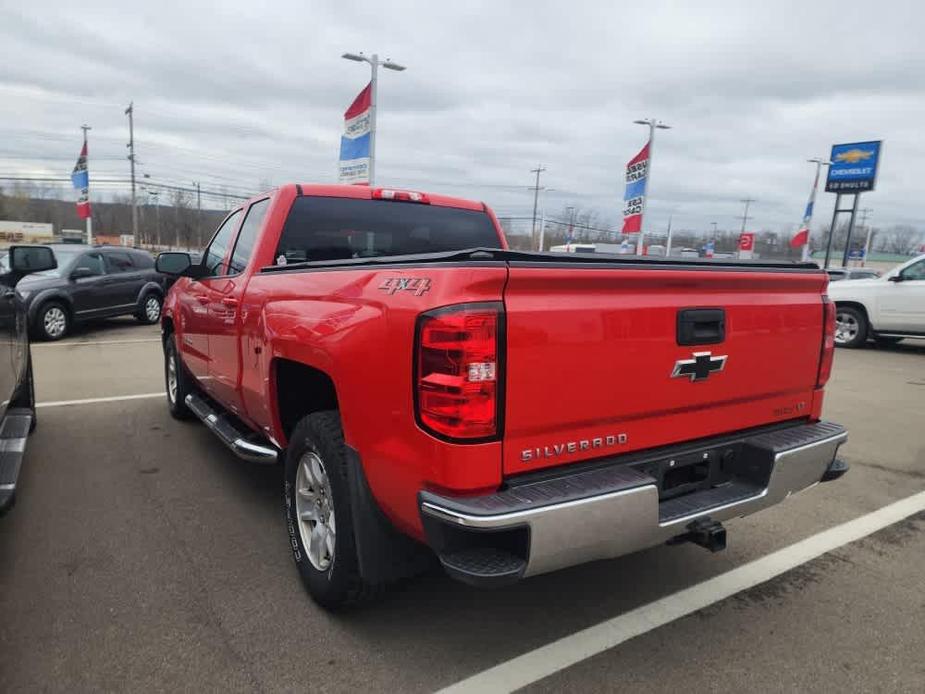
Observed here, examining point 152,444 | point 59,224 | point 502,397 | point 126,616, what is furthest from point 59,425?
point 59,224

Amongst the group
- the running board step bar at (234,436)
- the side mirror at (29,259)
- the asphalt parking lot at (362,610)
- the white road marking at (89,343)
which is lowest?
the white road marking at (89,343)

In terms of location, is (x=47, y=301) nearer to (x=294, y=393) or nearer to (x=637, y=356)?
(x=294, y=393)

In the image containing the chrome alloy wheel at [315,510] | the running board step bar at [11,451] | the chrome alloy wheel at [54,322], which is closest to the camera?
the chrome alloy wheel at [315,510]

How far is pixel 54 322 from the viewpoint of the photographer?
11.2 meters

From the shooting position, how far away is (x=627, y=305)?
2.34 metres

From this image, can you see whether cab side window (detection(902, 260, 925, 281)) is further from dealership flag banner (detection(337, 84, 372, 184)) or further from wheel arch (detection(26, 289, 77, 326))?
wheel arch (detection(26, 289, 77, 326))

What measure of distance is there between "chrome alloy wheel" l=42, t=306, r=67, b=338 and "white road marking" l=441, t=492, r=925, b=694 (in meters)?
11.3

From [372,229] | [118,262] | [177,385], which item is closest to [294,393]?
[372,229]

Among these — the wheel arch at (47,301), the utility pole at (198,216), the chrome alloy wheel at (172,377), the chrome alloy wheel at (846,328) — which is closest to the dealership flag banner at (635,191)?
the chrome alloy wheel at (846,328)

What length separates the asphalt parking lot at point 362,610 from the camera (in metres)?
2.43

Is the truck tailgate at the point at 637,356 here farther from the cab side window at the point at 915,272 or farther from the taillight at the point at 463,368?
the cab side window at the point at 915,272

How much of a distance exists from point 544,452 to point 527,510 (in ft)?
0.88

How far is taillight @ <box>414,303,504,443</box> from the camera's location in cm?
203

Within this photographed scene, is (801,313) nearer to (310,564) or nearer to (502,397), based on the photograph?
(502,397)
